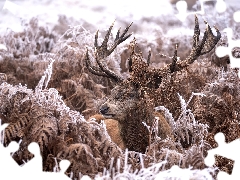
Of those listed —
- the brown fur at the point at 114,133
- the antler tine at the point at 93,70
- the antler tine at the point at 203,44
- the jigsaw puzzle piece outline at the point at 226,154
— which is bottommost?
the jigsaw puzzle piece outline at the point at 226,154

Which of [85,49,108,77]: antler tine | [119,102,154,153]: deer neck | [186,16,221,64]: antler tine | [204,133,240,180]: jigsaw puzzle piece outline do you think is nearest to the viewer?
[204,133,240,180]: jigsaw puzzle piece outline

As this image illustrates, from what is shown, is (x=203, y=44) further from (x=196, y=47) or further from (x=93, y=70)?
(x=93, y=70)

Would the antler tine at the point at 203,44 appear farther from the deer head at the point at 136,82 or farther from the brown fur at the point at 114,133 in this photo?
the brown fur at the point at 114,133

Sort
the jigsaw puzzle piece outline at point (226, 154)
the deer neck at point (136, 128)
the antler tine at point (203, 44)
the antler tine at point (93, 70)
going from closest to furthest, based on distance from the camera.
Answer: the jigsaw puzzle piece outline at point (226, 154) < the deer neck at point (136, 128) < the antler tine at point (203, 44) < the antler tine at point (93, 70)

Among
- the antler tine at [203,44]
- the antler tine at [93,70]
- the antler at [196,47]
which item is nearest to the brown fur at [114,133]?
the antler tine at [93,70]

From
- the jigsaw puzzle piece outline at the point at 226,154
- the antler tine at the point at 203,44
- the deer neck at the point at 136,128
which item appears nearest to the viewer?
the jigsaw puzzle piece outline at the point at 226,154

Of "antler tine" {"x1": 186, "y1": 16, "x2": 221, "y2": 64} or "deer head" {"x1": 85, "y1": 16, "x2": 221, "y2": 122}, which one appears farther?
"antler tine" {"x1": 186, "y1": 16, "x2": 221, "y2": 64}

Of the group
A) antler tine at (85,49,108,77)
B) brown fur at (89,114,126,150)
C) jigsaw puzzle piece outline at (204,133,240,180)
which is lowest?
jigsaw puzzle piece outline at (204,133,240,180)

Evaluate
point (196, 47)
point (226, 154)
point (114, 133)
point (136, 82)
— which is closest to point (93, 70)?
point (136, 82)

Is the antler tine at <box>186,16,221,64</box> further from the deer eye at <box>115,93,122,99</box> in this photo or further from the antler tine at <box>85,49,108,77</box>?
the antler tine at <box>85,49,108,77</box>

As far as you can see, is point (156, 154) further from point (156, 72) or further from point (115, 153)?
point (156, 72)

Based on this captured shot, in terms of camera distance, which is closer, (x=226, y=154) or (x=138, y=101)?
(x=226, y=154)

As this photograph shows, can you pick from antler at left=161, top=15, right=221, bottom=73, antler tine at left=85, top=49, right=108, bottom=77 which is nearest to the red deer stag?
antler at left=161, top=15, right=221, bottom=73

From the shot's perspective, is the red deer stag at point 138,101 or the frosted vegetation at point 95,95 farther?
the red deer stag at point 138,101
